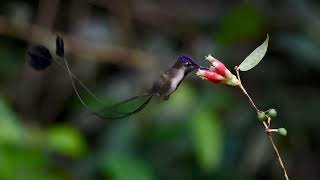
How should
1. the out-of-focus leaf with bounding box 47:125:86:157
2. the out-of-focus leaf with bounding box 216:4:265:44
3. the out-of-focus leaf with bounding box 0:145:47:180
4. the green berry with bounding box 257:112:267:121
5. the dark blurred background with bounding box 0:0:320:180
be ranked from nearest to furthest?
the green berry with bounding box 257:112:267:121, the out-of-focus leaf with bounding box 0:145:47:180, the out-of-focus leaf with bounding box 47:125:86:157, the dark blurred background with bounding box 0:0:320:180, the out-of-focus leaf with bounding box 216:4:265:44

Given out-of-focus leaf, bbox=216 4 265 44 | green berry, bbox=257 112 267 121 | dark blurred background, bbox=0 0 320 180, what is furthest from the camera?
out-of-focus leaf, bbox=216 4 265 44

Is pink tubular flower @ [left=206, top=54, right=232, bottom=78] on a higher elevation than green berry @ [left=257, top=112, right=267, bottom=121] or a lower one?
higher

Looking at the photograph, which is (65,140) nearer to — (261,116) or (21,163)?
(21,163)

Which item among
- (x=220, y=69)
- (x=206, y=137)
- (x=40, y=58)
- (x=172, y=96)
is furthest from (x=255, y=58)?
(x=172, y=96)

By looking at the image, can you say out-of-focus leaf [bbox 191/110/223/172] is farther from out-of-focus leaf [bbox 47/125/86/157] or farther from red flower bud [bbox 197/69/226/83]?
red flower bud [bbox 197/69/226/83]

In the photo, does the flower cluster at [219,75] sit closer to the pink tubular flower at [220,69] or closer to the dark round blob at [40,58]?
the pink tubular flower at [220,69]

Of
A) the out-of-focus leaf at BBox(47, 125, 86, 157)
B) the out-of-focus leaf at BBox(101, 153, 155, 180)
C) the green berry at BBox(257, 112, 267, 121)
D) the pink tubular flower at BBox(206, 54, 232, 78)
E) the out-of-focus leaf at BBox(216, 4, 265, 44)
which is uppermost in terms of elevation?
the out-of-focus leaf at BBox(216, 4, 265, 44)

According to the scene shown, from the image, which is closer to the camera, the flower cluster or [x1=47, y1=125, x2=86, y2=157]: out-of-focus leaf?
the flower cluster

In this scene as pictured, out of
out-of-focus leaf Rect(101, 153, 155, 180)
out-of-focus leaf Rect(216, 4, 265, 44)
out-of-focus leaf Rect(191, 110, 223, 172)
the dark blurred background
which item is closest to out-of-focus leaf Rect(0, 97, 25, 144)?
the dark blurred background
